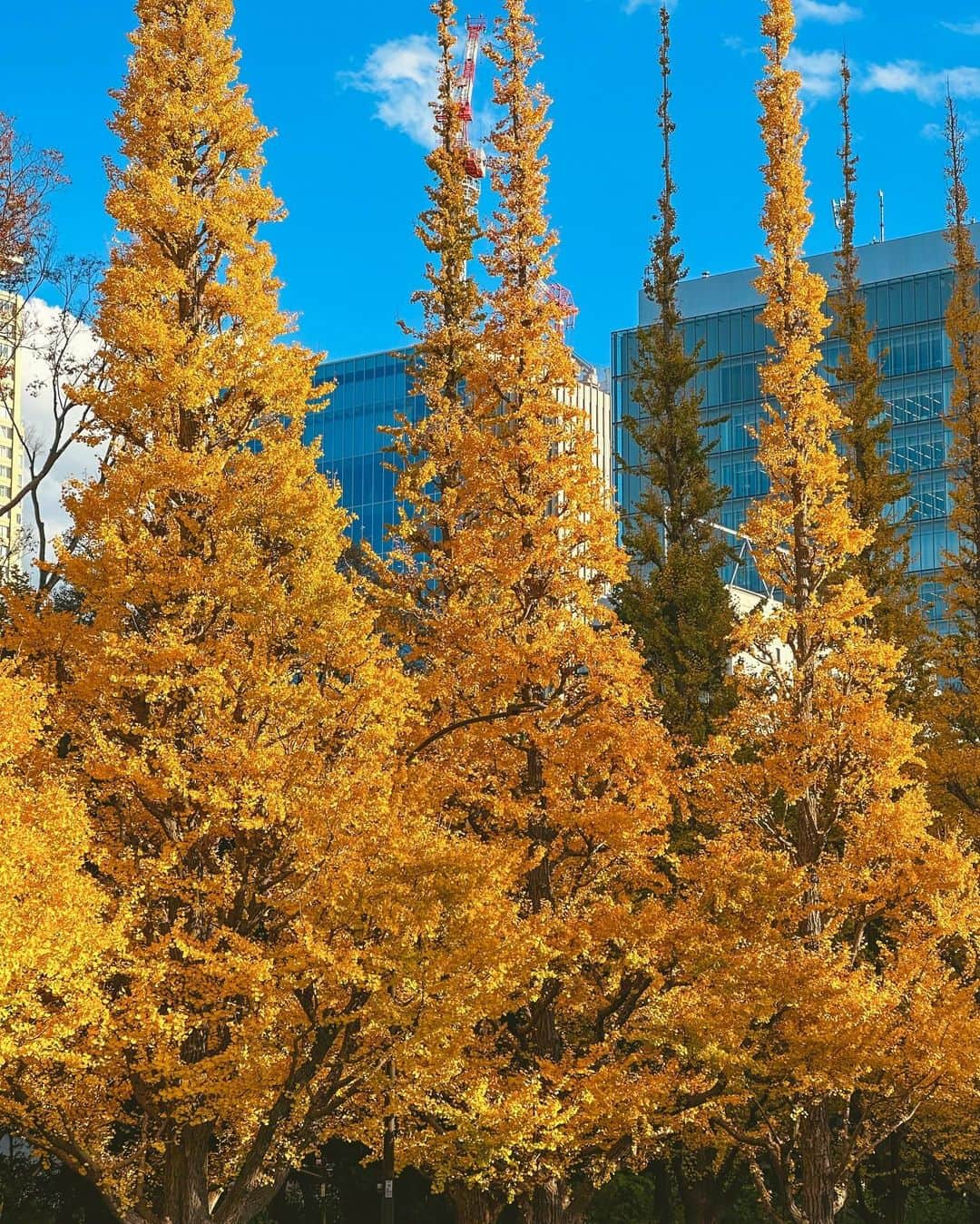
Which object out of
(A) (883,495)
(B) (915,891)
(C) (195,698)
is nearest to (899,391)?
(A) (883,495)

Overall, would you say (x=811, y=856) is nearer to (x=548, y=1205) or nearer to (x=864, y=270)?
(x=548, y=1205)

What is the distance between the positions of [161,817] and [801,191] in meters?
16.3

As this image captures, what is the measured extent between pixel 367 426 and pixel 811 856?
8332cm

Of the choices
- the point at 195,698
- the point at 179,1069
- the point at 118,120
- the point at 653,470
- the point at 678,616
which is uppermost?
the point at 118,120

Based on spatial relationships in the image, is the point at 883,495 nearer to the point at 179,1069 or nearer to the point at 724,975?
the point at 724,975

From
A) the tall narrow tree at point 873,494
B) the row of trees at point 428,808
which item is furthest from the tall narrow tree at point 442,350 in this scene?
the tall narrow tree at point 873,494

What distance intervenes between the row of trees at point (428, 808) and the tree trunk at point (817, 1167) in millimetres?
49

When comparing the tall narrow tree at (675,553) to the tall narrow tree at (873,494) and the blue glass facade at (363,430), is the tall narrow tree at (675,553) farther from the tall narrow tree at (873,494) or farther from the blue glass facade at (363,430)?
the blue glass facade at (363,430)

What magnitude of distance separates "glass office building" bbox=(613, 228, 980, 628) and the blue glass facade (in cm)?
1663

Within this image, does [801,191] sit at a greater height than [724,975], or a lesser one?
greater

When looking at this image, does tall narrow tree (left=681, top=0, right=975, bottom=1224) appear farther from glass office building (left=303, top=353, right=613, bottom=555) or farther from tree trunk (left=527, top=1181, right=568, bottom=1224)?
glass office building (left=303, top=353, right=613, bottom=555)

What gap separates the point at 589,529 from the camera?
22.9 m

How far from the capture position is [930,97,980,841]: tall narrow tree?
102 ft

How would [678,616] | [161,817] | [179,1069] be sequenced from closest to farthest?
[179,1069] → [161,817] → [678,616]
